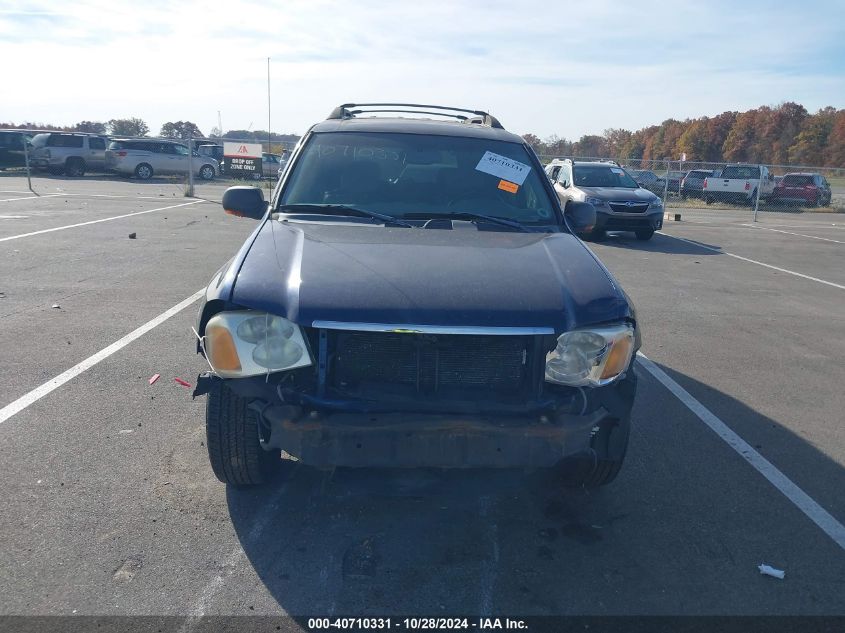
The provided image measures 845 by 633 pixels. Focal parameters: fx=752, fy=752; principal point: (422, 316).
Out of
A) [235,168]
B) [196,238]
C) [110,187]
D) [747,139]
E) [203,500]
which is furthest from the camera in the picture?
[747,139]

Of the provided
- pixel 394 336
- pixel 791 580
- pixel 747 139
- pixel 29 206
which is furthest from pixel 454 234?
pixel 747 139

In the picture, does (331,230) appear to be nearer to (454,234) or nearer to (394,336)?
(454,234)

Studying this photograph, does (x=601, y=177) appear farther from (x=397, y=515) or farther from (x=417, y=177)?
(x=397, y=515)

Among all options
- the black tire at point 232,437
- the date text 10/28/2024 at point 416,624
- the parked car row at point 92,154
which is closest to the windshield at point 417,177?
the black tire at point 232,437

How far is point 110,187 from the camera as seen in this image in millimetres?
25281

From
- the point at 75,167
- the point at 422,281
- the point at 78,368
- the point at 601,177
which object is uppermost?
the point at 422,281

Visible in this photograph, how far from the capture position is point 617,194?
51.4ft

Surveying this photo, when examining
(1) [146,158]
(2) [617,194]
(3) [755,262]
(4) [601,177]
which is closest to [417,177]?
(3) [755,262]

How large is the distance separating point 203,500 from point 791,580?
9.17 feet

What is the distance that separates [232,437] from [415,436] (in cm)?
101

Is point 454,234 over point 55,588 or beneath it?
over

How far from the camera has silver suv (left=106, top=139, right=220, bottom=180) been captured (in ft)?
97.6

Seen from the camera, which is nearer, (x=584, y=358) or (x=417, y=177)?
Answer: (x=584, y=358)

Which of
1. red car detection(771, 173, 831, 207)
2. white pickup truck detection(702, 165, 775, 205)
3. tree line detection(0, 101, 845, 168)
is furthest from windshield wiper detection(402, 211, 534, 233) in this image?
tree line detection(0, 101, 845, 168)
